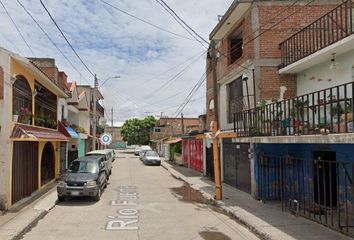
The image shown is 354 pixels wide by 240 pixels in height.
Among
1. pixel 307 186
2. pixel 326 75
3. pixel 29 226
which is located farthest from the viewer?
pixel 307 186

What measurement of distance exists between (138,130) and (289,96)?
202 ft

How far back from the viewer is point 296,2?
1544cm

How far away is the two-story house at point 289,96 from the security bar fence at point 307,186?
3 centimetres

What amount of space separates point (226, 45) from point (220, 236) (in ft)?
40.9

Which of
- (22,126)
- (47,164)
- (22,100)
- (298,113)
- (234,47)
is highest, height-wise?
(234,47)

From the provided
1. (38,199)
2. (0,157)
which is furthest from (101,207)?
(0,157)

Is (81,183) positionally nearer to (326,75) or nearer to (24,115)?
(24,115)

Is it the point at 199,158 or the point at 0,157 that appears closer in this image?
the point at 0,157

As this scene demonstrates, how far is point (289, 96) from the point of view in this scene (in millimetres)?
15078

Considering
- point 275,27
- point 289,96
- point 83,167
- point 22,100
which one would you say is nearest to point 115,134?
point 83,167

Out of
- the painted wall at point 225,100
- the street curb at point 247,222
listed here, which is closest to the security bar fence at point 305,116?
the painted wall at point 225,100

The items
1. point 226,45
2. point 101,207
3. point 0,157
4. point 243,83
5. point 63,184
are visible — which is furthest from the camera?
point 226,45

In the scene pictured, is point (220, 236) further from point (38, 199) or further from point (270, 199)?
point (38, 199)

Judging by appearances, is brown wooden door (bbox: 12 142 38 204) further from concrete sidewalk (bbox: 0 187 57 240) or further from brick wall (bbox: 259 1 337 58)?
brick wall (bbox: 259 1 337 58)
